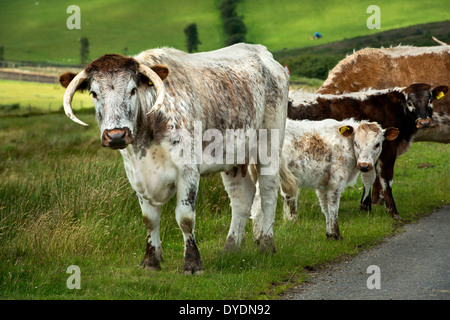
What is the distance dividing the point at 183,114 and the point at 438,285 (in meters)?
3.32

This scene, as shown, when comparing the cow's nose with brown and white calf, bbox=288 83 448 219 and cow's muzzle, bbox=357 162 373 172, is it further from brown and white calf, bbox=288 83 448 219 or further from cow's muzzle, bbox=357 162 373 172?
brown and white calf, bbox=288 83 448 219

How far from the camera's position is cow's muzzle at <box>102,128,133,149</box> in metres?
6.38

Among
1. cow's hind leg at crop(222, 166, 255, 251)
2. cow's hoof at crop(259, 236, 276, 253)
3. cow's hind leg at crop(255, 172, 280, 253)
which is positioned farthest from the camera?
cow's hind leg at crop(255, 172, 280, 253)

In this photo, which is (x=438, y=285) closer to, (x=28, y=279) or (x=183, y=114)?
(x=183, y=114)

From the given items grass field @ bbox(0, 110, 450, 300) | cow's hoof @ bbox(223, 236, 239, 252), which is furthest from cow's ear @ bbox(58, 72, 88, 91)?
cow's hoof @ bbox(223, 236, 239, 252)

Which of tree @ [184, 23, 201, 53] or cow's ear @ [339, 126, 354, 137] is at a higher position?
cow's ear @ [339, 126, 354, 137]

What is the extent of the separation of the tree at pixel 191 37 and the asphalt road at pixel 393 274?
196 ft

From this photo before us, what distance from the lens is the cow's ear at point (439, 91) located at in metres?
13.1

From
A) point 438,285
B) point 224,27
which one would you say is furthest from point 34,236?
point 224,27

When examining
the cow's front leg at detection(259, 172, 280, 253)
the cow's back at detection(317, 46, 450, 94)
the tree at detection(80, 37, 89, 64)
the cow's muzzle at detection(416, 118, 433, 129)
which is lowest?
the tree at detection(80, 37, 89, 64)

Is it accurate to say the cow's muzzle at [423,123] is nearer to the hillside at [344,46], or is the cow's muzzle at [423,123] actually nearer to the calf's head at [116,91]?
the calf's head at [116,91]

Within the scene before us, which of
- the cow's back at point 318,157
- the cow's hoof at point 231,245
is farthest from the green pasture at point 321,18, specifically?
the cow's hoof at point 231,245

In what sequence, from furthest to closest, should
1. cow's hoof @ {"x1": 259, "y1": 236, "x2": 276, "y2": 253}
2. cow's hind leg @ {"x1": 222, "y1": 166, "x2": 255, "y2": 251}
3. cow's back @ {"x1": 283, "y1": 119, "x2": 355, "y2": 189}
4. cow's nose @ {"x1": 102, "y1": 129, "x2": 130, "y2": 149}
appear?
cow's back @ {"x1": 283, "y1": 119, "x2": 355, "y2": 189} < cow's hind leg @ {"x1": 222, "y1": 166, "x2": 255, "y2": 251} < cow's hoof @ {"x1": 259, "y1": 236, "x2": 276, "y2": 253} < cow's nose @ {"x1": 102, "y1": 129, "x2": 130, "y2": 149}

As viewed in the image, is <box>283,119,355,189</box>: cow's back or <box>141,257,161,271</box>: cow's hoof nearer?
<box>141,257,161,271</box>: cow's hoof
